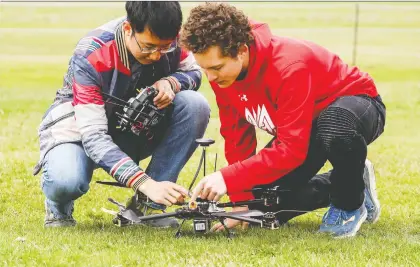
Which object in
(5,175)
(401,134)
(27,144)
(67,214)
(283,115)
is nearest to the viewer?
(283,115)

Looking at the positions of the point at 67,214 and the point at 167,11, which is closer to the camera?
the point at 167,11

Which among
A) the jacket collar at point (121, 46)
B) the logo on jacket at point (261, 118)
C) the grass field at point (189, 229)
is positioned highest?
the jacket collar at point (121, 46)

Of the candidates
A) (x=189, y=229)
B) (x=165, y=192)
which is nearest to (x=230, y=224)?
(x=189, y=229)

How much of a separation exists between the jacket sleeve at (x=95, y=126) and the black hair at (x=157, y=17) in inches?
17.5

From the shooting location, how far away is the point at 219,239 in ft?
18.4

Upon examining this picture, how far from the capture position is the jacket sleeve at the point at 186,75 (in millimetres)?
6152

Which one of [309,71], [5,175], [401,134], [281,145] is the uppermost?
[309,71]

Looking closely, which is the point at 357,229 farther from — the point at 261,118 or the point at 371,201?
the point at 261,118

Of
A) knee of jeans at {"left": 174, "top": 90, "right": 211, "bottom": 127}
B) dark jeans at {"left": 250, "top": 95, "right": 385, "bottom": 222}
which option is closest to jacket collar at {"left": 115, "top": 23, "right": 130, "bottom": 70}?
knee of jeans at {"left": 174, "top": 90, "right": 211, "bottom": 127}

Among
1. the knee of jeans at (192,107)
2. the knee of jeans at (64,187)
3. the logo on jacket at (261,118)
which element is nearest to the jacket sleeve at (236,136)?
the knee of jeans at (192,107)

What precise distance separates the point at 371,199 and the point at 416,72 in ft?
60.1

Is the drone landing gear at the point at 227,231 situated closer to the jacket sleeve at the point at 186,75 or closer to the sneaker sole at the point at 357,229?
the sneaker sole at the point at 357,229

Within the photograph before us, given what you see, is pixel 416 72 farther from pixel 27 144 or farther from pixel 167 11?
pixel 167 11

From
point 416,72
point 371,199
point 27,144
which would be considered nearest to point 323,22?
point 416,72
